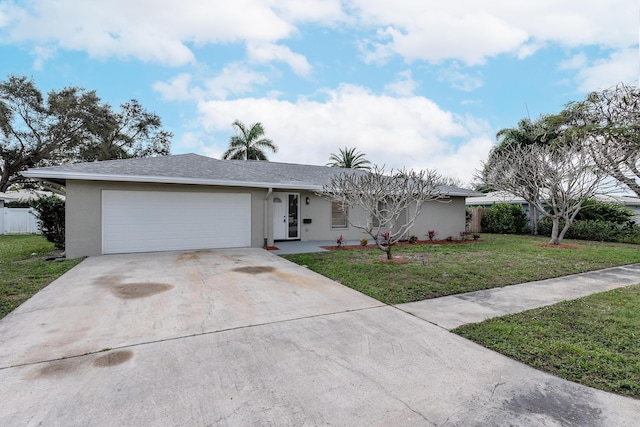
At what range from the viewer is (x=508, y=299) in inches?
209

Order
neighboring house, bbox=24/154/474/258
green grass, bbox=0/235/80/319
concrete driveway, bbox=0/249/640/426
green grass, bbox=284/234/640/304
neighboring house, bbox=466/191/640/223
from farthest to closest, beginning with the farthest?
neighboring house, bbox=466/191/640/223 < neighboring house, bbox=24/154/474/258 < green grass, bbox=284/234/640/304 < green grass, bbox=0/235/80/319 < concrete driveway, bbox=0/249/640/426

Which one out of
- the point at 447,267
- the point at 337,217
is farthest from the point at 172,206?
the point at 447,267

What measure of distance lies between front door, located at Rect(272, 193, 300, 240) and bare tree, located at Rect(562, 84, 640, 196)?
11.3 metres

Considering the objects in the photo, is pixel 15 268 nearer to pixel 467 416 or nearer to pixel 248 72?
pixel 467 416

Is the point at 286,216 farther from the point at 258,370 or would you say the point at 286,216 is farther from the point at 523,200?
the point at 523,200

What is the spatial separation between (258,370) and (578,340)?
3550mm

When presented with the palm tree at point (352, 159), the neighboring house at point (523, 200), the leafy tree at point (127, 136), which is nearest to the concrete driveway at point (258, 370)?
the neighboring house at point (523, 200)

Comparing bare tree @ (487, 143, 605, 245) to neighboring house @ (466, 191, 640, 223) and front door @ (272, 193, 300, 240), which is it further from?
front door @ (272, 193, 300, 240)

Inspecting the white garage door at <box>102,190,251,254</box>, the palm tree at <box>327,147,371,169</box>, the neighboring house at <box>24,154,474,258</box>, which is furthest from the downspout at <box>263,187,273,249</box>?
the palm tree at <box>327,147,371,169</box>

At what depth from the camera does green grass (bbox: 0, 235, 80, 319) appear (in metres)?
4.97

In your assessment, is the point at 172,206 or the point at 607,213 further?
the point at 607,213

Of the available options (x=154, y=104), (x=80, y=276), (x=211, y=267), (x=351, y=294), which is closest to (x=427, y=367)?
(x=351, y=294)

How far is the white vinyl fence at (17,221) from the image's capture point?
16812 millimetres

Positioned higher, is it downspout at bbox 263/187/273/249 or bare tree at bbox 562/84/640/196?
bare tree at bbox 562/84/640/196
